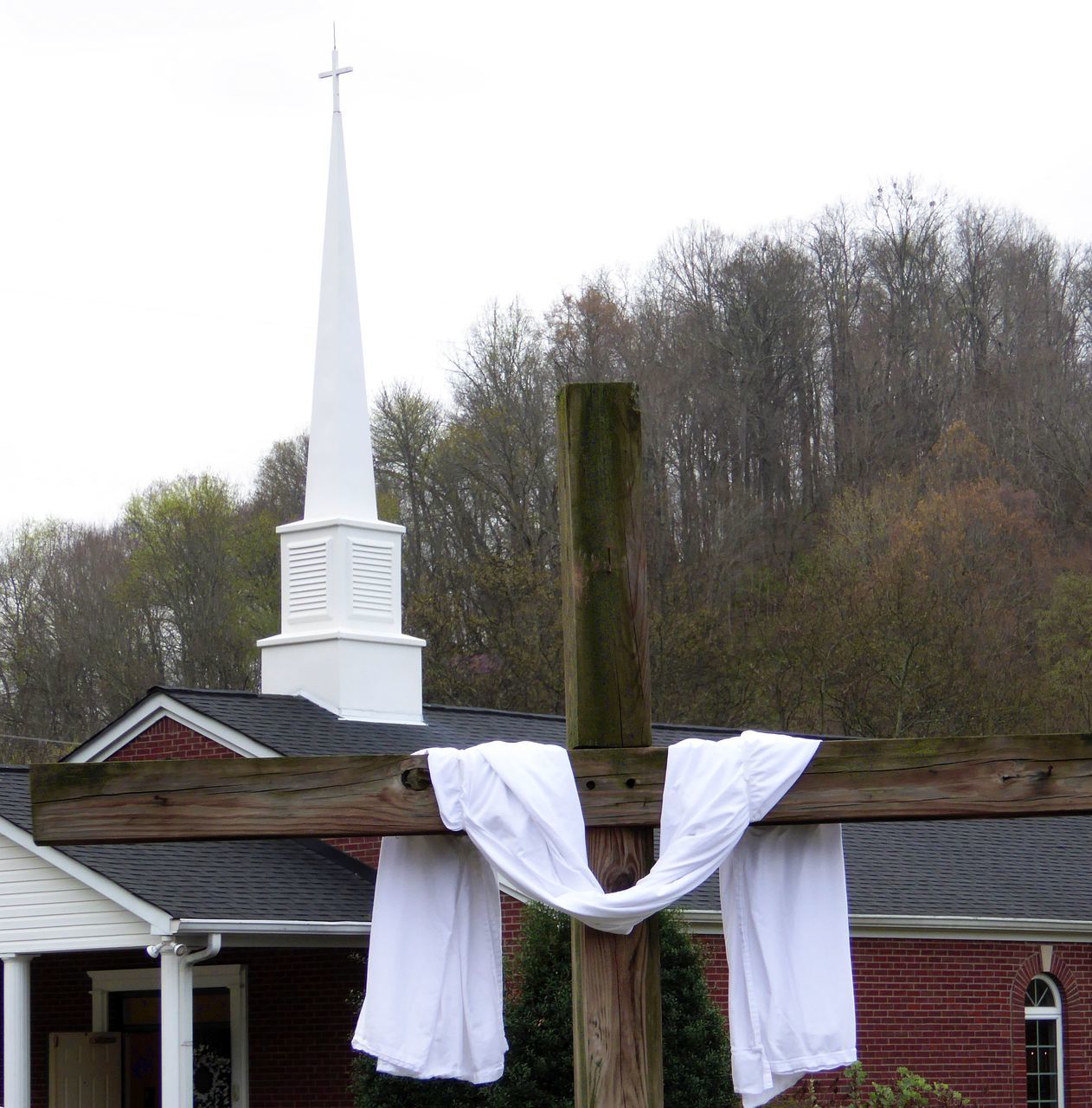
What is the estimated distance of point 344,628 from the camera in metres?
21.8

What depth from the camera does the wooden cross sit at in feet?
16.7

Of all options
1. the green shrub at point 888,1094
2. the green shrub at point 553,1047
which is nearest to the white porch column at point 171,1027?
the green shrub at point 553,1047

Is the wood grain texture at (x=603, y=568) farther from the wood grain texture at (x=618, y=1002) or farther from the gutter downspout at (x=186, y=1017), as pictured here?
the gutter downspout at (x=186, y=1017)

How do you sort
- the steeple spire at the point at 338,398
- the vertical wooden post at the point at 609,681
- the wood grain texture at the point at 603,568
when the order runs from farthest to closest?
the steeple spire at the point at 338,398 < the wood grain texture at the point at 603,568 < the vertical wooden post at the point at 609,681

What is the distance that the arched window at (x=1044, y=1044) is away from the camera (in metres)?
21.7

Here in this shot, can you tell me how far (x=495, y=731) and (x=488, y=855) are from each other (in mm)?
17357

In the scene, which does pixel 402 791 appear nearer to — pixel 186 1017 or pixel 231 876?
pixel 186 1017

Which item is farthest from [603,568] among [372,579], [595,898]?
[372,579]

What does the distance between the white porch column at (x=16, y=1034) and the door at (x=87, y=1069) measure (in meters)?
3.32

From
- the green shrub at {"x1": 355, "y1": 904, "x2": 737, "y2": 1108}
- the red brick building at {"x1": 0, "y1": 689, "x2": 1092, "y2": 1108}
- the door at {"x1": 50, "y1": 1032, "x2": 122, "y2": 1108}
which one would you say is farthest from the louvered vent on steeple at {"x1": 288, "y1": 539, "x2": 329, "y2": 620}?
the green shrub at {"x1": 355, "y1": 904, "x2": 737, "y2": 1108}

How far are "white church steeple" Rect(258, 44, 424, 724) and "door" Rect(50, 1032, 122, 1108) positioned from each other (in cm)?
453

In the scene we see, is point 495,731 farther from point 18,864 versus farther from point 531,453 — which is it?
point 531,453

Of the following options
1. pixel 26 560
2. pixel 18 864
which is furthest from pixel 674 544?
pixel 18 864

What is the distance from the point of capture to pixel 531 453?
47094mm
